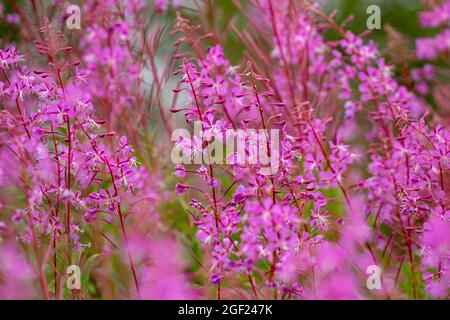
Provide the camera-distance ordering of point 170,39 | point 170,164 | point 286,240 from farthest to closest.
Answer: point 170,39
point 170,164
point 286,240

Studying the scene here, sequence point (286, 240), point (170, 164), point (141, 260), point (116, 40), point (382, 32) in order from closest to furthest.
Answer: point (286, 240)
point (141, 260)
point (116, 40)
point (170, 164)
point (382, 32)

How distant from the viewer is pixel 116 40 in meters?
2.75

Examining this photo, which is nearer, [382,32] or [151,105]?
[151,105]

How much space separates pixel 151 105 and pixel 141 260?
0.96m

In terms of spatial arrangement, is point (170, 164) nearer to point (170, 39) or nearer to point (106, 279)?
point (106, 279)

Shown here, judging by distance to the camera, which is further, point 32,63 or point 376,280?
point 32,63

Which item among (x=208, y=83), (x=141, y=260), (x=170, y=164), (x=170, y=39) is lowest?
(x=141, y=260)

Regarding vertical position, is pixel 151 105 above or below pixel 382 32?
below
